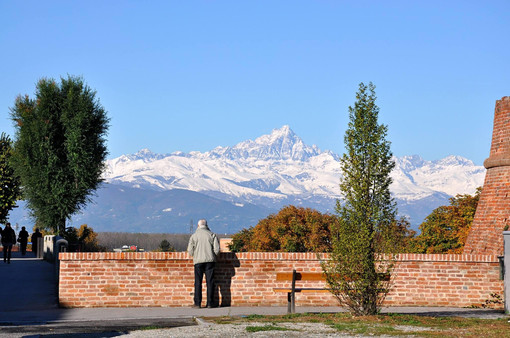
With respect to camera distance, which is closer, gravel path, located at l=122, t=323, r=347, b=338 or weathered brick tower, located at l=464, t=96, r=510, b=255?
gravel path, located at l=122, t=323, r=347, b=338

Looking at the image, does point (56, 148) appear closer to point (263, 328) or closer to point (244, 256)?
point (244, 256)

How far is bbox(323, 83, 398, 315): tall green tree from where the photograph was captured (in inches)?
591

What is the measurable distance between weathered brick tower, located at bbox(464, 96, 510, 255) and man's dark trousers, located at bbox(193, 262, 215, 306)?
29.0ft

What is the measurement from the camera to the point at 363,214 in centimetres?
1507

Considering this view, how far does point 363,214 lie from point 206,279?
431cm

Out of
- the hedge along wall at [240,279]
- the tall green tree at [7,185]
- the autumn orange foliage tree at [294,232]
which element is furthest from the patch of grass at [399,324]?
the tall green tree at [7,185]

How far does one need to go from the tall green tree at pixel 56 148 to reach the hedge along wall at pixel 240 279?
26.5 meters

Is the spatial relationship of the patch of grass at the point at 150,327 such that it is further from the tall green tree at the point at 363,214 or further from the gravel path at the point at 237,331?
the tall green tree at the point at 363,214

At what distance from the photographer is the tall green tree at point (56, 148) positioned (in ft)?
143

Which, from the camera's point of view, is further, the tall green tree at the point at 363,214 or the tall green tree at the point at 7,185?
the tall green tree at the point at 7,185

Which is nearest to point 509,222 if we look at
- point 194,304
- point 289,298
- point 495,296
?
point 495,296

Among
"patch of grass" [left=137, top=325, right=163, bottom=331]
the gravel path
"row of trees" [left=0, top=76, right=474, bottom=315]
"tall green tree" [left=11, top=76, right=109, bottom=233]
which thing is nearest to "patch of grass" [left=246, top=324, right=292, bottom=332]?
the gravel path

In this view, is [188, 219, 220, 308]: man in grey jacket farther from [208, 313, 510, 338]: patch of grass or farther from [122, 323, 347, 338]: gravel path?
[122, 323, 347, 338]: gravel path

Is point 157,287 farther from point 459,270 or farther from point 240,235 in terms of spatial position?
point 240,235
